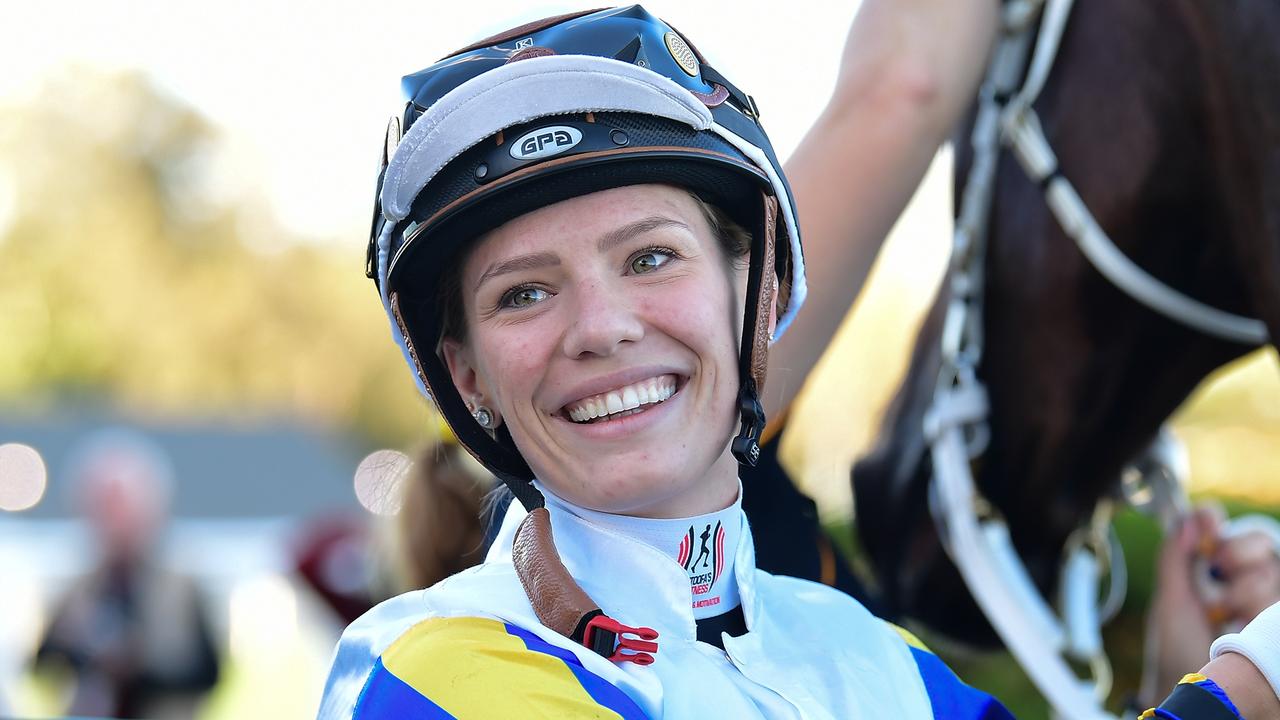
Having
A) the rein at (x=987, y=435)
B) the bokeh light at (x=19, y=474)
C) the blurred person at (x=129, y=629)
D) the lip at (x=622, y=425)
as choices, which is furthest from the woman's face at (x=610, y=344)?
the bokeh light at (x=19, y=474)

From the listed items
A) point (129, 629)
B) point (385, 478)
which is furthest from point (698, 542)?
point (129, 629)

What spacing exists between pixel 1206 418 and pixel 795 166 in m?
12.6

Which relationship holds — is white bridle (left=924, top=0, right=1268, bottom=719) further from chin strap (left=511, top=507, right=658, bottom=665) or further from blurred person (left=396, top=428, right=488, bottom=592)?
blurred person (left=396, top=428, right=488, bottom=592)

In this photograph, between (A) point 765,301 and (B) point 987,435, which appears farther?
(B) point 987,435

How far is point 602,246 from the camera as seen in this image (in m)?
1.51

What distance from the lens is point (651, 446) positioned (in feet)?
4.99

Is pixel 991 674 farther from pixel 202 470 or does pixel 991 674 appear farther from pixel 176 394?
pixel 176 394

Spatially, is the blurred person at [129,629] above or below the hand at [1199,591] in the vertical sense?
below

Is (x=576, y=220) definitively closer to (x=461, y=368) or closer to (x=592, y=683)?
(x=461, y=368)

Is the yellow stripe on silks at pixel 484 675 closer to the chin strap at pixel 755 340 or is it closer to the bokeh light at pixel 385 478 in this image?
the chin strap at pixel 755 340

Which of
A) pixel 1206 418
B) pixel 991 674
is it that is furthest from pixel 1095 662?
pixel 1206 418

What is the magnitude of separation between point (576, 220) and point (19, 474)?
71.3 ft

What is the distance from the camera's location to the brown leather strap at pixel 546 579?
1422 mm

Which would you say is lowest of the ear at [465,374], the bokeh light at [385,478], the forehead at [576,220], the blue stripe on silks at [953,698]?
the blue stripe on silks at [953,698]
